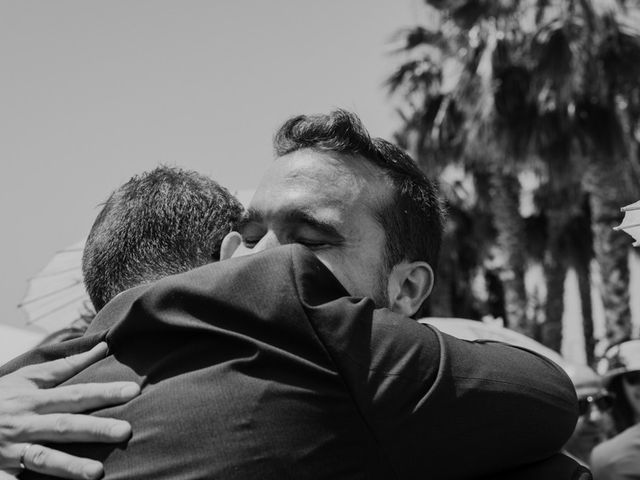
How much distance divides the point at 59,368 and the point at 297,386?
511mm

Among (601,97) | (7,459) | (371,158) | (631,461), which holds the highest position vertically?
(601,97)

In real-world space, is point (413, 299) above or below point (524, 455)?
above

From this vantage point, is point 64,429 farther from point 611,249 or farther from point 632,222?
point 611,249

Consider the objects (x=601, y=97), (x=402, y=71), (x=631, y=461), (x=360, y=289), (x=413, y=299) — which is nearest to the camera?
(x=360, y=289)

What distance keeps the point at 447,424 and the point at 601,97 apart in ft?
44.9

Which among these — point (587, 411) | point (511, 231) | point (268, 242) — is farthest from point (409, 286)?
point (511, 231)

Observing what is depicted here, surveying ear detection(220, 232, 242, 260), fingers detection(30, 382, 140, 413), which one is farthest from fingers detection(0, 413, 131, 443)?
ear detection(220, 232, 242, 260)

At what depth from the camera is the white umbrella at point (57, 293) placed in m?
4.29

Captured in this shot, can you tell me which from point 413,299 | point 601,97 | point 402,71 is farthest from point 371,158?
point 402,71

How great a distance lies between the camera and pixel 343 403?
1.62 meters

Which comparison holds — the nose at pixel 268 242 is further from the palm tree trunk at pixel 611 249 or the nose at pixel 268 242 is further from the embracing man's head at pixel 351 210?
the palm tree trunk at pixel 611 249

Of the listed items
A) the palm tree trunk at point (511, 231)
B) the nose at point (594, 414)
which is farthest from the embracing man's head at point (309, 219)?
the palm tree trunk at point (511, 231)

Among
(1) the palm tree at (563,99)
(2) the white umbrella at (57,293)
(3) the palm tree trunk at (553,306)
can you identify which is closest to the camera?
(2) the white umbrella at (57,293)

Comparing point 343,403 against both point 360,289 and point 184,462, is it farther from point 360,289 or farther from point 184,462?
point 360,289
